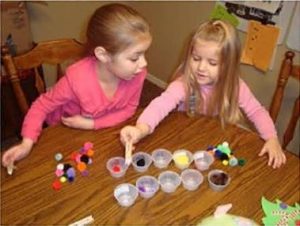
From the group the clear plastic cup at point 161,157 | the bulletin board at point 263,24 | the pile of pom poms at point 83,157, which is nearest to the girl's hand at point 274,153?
the clear plastic cup at point 161,157

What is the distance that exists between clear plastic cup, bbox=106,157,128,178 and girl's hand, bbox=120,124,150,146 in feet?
0.21

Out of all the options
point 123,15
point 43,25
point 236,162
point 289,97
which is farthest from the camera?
point 43,25

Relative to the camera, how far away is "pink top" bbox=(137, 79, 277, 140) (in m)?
1.18

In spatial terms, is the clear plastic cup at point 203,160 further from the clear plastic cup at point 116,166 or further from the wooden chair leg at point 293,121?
the wooden chair leg at point 293,121

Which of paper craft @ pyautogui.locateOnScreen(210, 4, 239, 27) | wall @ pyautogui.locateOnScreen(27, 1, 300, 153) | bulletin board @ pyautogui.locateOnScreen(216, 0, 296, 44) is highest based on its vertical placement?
bulletin board @ pyautogui.locateOnScreen(216, 0, 296, 44)

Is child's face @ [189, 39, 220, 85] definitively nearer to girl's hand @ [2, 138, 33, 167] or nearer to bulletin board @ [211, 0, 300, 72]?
girl's hand @ [2, 138, 33, 167]

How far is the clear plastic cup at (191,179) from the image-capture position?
0.96 metres

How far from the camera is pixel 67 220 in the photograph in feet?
2.84

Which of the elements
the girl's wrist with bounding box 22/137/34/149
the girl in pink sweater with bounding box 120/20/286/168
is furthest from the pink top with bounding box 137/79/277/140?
the girl's wrist with bounding box 22/137/34/149

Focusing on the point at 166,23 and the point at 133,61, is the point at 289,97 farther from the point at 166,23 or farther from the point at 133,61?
the point at 133,61

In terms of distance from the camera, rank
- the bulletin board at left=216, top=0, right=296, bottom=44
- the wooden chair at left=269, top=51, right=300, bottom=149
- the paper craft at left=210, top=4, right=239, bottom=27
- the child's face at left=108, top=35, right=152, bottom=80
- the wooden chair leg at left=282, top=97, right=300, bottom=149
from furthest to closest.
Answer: the paper craft at left=210, top=4, right=239, bottom=27 < the bulletin board at left=216, top=0, right=296, bottom=44 < the wooden chair leg at left=282, top=97, right=300, bottom=149 < the wooden chair at left=269, top=51, right=300, bottom=149 < the child's face at left=108, top=35, right=152, bottom=80

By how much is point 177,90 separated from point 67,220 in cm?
63

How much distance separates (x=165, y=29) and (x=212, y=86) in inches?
52.0

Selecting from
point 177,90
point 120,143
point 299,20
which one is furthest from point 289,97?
point 120,143
